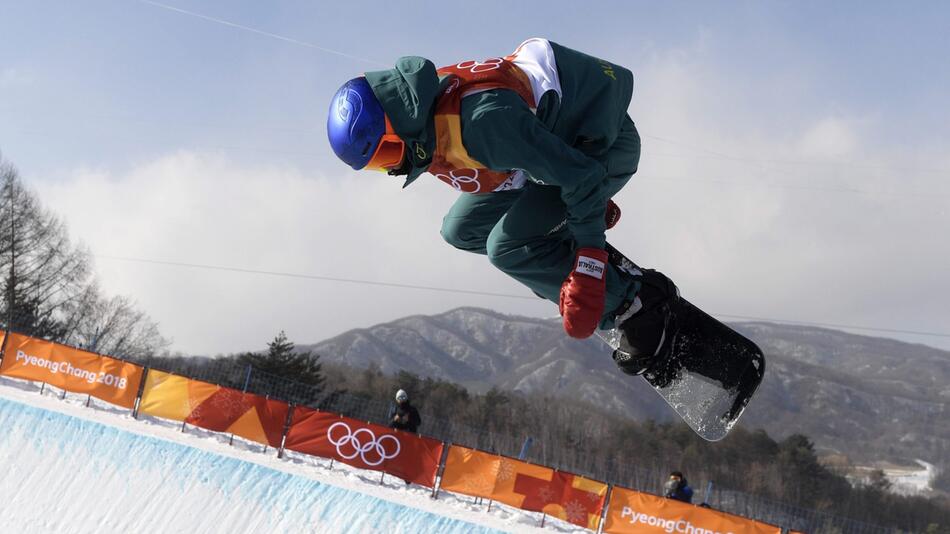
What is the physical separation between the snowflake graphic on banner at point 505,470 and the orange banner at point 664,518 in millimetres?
1642

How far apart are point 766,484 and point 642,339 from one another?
62277mm

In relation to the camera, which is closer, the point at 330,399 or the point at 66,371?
the point at 66,371

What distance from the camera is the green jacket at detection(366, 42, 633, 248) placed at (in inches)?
110

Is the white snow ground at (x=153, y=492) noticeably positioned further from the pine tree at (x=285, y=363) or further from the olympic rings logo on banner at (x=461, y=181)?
the pine tree at (x=285, y=363)

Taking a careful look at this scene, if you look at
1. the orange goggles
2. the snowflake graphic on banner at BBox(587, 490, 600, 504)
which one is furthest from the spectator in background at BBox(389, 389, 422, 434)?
the orange goggles

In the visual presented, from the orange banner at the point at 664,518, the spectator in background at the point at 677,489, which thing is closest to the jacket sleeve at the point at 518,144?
the orange banner at the point at 664,518

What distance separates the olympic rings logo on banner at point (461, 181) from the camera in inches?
128

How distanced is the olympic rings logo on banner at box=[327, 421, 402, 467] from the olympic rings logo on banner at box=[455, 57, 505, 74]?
10.6m

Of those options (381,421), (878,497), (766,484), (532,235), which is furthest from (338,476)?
(878,497)

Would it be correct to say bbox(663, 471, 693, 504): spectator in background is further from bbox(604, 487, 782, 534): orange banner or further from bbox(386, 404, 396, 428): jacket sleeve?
bbox(386, 404, 396, 428): jacket sleeve

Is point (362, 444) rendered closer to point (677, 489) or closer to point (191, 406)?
point (191, 406)

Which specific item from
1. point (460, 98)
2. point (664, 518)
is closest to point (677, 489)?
point (664, 518)

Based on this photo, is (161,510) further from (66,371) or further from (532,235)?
(66,371)

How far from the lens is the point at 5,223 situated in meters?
47.8
